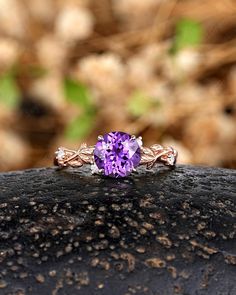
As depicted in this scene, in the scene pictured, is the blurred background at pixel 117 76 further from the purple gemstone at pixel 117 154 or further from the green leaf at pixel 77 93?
the purple gemstone at pixel 117 154

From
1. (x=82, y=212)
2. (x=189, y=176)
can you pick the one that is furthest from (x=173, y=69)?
(x=82, y=212)

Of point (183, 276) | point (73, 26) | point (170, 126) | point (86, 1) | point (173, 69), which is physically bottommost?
point (183, 276)

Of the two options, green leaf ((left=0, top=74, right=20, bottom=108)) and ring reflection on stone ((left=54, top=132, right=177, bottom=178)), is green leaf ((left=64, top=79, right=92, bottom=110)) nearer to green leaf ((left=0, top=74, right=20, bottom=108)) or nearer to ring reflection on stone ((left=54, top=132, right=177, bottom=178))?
green leaf ((left=0, top=74, right=20, bottom=108))

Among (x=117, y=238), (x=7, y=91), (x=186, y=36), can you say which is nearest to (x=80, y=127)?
(x=7, y=91)

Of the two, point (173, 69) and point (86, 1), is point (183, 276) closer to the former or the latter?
point (173, 69)

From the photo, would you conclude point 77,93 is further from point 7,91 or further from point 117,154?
point 117,154

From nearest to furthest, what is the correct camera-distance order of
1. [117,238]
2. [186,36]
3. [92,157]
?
[117,238]
[92,157]
[186,36]
